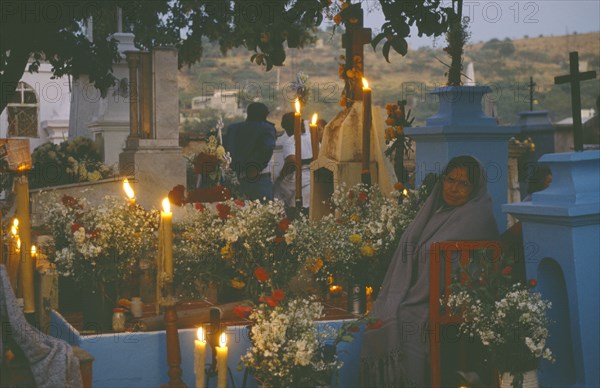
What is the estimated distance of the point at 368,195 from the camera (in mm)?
8242

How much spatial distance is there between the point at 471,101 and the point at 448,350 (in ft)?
7.84

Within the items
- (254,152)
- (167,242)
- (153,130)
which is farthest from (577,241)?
(254,152)

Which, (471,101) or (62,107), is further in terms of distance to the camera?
(62,107)

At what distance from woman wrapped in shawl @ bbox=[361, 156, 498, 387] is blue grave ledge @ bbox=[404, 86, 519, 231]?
44.3 inches

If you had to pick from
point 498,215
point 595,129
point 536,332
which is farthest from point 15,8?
point 595,129

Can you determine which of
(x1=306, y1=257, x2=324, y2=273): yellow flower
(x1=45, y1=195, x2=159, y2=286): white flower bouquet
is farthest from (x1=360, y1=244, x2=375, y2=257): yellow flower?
(x1=45, y1=195, x2=159, y2=286): white flower bouquet

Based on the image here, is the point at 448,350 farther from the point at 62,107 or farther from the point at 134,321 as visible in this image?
the point at 62,107

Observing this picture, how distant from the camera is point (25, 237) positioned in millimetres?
6332

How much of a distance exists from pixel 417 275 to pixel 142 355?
6.48ft

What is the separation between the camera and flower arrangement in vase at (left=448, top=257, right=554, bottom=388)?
590 cm

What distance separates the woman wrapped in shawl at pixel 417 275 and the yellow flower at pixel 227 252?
1.16 meters

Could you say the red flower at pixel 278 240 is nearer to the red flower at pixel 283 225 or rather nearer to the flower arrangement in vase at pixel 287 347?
the red flower at pixel 283 225

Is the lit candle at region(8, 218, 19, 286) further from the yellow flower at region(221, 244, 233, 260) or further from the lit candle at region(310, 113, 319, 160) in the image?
the lit candle at region(310, 113, 319, 160)

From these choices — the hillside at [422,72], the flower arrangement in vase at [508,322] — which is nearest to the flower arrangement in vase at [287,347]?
the flower arrangement in vase at [508,322]
